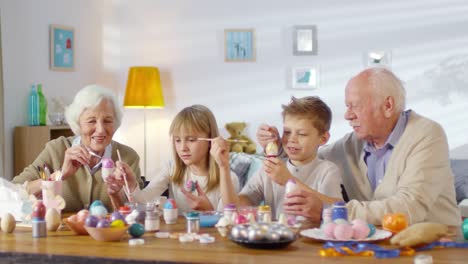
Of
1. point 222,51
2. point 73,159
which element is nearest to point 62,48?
point 222,51

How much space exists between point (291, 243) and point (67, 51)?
4888 millimetres

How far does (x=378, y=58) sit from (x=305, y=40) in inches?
26.3

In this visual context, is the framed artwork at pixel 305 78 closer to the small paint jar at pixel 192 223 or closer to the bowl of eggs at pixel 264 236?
the small paint jar at pixel 192 223

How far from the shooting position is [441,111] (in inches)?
249

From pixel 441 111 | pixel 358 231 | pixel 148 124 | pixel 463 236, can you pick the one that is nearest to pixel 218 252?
pixel 358 231

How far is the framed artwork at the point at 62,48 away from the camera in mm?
6465

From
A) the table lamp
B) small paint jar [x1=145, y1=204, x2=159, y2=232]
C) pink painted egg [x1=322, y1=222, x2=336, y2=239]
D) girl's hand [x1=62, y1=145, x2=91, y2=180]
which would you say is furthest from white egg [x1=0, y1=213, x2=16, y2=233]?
the table lamp

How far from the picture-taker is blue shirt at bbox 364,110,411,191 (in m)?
3.02

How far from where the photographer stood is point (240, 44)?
6.90 m

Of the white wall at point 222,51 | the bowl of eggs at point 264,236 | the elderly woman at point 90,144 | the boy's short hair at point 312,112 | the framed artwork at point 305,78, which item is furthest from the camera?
the framed artwork at point 305,78

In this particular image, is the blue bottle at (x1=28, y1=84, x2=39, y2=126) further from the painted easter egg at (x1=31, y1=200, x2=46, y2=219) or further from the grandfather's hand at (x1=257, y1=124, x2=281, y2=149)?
the painted easter egg at (x1=31, y1=200, x2=46, y2=219)

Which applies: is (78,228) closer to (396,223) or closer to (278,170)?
(278,170)

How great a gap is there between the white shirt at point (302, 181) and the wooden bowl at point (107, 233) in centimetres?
91

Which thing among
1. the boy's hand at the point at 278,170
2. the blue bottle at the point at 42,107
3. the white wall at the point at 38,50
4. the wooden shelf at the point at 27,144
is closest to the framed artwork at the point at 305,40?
the white wall at the point at 38,50
